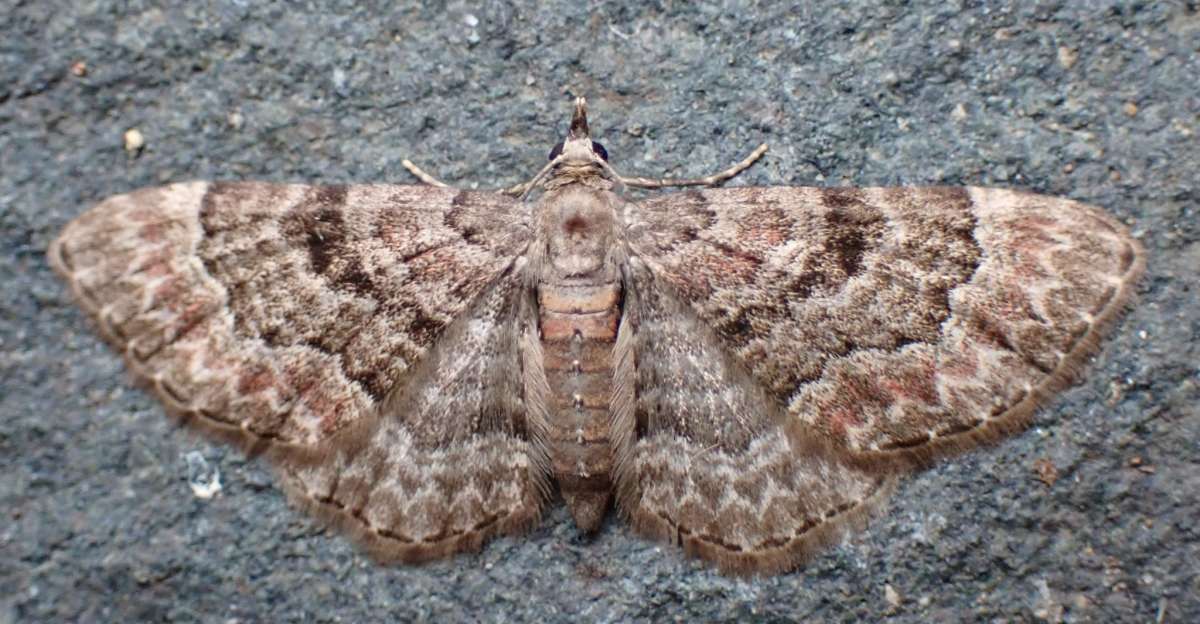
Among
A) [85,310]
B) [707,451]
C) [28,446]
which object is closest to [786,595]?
[707,451]

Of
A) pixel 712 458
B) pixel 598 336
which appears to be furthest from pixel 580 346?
pixel 712 458

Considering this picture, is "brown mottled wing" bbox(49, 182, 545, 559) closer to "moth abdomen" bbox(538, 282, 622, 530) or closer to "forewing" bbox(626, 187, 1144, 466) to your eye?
"moth abdomen" bbox(538, 282, 622, 530)

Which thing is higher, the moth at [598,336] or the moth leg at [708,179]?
the moth leg at [708,179]

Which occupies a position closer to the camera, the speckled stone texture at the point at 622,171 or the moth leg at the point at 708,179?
the speckled stone texture at the point at 622,171

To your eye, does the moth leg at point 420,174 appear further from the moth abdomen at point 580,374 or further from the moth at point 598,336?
the moth abdomen at point 580,374

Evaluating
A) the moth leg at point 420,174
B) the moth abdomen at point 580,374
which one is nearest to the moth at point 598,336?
the moth abdomen at point 580,374

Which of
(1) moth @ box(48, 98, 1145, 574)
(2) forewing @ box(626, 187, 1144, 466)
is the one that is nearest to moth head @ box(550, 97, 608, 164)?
(1) moth @ box(48, 98, 1145, 574)
